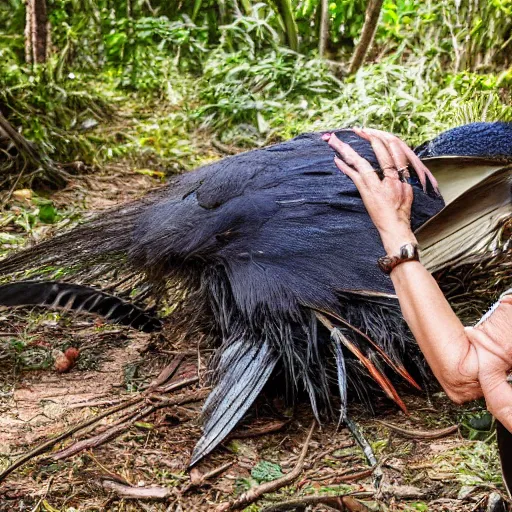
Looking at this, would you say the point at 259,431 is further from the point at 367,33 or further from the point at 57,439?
the point at 367,33

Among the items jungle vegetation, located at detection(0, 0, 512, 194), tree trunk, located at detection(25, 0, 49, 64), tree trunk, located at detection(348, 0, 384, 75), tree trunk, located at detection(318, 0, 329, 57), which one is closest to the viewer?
jungle vegetation, located at detection(0, 0, 512, 194)

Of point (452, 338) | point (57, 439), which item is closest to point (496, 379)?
point (452, 338)

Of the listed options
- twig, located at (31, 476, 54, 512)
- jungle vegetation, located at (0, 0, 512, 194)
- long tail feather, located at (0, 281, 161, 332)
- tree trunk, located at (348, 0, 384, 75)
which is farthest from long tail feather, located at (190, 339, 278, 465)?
tree trunk, located at (348, 0, 384, 75)

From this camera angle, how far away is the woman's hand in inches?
62.2

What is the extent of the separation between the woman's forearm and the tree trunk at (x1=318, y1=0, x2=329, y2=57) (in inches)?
143

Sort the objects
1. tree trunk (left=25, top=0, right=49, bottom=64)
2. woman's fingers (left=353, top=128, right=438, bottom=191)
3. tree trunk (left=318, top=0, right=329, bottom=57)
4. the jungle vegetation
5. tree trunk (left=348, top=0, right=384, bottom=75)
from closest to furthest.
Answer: woman's fingers (left=353, top=128, right=438, bottom=191) → the jungle vegetation → tree trunk (left=348, top=0, right=384, bottom=75) → tree trunk (left=25, top=0, right=49, bottom=64) → tree trunk (left=318, top=0, right=329, bottom=57)

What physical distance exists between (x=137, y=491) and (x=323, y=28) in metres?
3.97

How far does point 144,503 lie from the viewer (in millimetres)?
1522

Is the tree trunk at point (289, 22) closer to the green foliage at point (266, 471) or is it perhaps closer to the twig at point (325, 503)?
the green foliage at point (266, 471)

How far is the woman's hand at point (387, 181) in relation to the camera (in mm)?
1580

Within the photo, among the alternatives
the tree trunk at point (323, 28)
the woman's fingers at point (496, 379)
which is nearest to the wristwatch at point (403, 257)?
the woman's fingers at point (496, 379)

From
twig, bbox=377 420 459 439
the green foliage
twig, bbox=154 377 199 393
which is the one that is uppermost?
twig, bbox=377 420 459 439

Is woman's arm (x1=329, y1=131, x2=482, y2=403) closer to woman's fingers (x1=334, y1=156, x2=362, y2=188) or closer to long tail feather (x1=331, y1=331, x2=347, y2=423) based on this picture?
woman's fingers (x1=334, y1=156, x2=362, y2=188)

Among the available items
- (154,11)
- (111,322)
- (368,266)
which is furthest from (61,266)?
(154,11)
